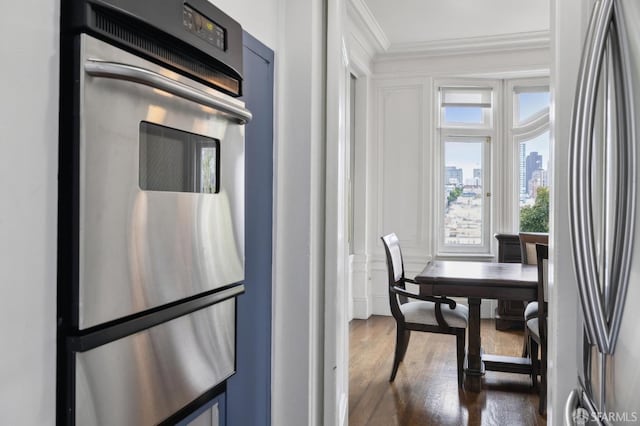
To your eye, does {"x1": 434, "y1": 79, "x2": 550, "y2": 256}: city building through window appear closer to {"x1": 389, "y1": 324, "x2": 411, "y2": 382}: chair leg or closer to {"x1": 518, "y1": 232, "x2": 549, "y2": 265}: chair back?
{"x1": 518, "y1": 232, "x2": 549, "y2": 265}: chair back

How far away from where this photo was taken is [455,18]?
4246 mm

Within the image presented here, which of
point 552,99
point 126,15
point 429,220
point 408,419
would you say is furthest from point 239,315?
point 429,220

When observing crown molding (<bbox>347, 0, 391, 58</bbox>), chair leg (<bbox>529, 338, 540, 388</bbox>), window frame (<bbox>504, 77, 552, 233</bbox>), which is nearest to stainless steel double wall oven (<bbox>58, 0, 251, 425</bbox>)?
chair leg (<bbox>529, 338, 540, 388</bbox>)

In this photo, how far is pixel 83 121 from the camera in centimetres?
86

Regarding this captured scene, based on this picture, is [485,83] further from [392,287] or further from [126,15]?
[126,15]

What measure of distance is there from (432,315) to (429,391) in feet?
1.62

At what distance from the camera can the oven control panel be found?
1.14m

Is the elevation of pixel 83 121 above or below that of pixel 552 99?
below

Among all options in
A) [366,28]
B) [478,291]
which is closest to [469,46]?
[366,28]

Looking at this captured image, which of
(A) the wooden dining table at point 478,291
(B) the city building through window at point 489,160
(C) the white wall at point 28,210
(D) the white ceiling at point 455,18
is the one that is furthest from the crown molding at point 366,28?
(C) the white wall at point 28,210

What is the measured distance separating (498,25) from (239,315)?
4047mm

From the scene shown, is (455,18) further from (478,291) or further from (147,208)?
(147,208)

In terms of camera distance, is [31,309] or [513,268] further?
[513,268]
